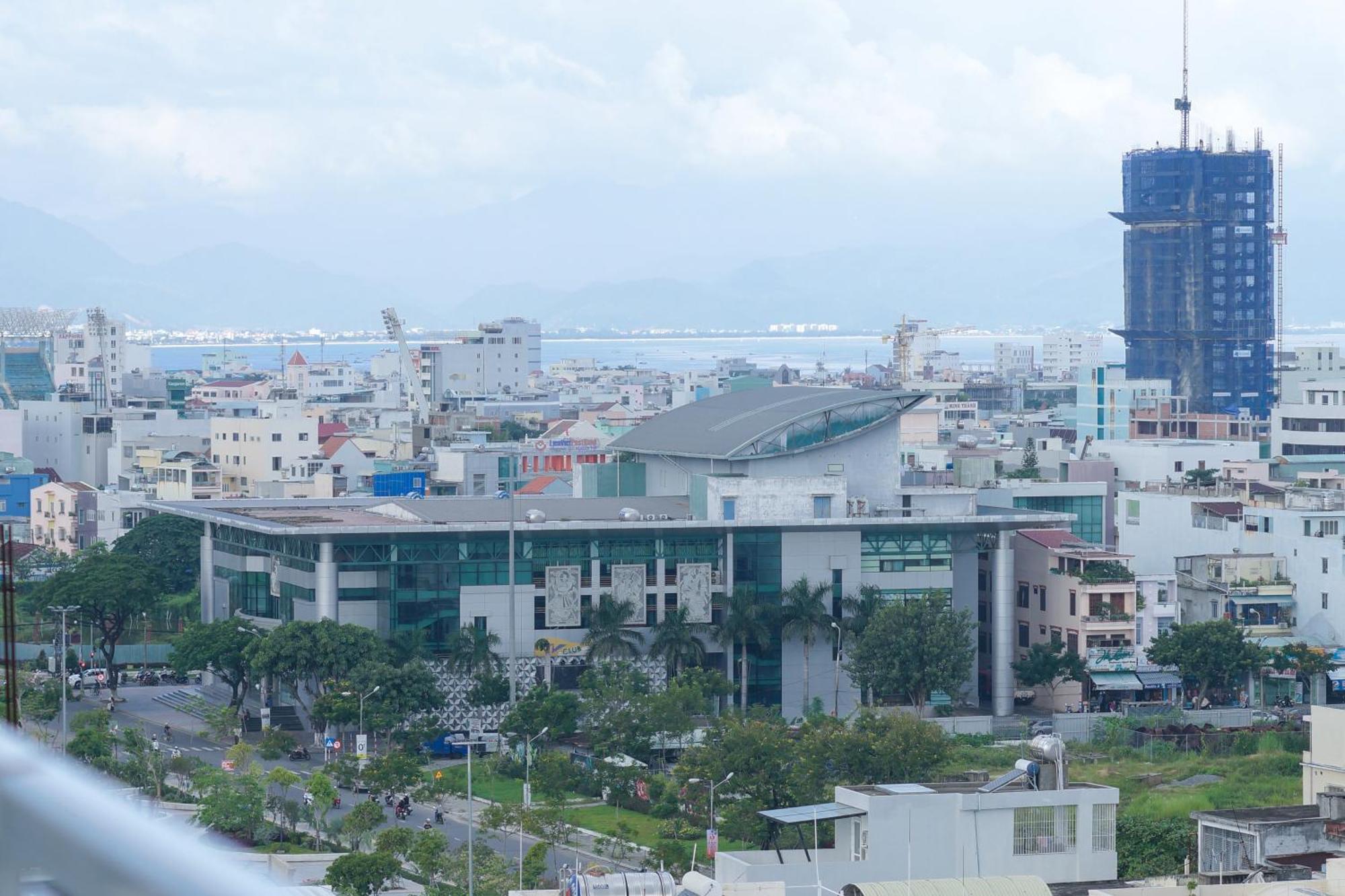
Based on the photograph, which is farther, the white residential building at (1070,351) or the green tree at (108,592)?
the white residential building at (1070,351)

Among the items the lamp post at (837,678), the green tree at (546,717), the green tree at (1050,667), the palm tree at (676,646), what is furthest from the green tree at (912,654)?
the green tree at (546,717)

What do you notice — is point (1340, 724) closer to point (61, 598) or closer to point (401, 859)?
point (401, 859)

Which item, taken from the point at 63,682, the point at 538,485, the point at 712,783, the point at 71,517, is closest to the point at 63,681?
the point at 63,682

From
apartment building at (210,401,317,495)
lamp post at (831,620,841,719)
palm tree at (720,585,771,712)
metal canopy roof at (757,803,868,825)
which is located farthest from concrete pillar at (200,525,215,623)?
metal canopy roof at (757,803,868,825)

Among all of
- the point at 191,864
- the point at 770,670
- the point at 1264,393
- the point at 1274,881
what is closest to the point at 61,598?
the point at 770,670

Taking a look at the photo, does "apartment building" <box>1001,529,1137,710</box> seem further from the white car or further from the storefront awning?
the white car

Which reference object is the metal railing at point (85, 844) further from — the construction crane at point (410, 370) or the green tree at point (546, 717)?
the construction crane at point (410, 370)

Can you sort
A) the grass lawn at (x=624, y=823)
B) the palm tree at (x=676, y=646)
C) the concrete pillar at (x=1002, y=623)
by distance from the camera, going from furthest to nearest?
the concrete pillar at (x=1002, y=623)
the palm tree at (x=676, y=646)
the grass lawn at (x=624, y=823)
